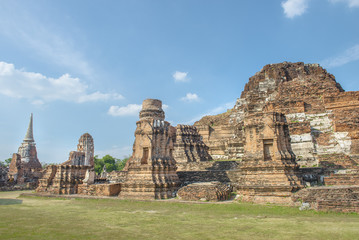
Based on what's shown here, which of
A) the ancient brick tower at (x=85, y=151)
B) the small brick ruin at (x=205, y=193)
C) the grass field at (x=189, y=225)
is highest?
the ancient brick tower at (x=85, y=151)

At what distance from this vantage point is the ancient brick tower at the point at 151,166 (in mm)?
14953

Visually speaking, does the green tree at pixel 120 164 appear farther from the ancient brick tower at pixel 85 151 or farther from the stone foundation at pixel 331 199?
the stone foundation at pixel 331 199

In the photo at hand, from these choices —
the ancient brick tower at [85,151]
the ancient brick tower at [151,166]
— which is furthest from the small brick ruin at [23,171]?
the ancient brick tower at [151,166]

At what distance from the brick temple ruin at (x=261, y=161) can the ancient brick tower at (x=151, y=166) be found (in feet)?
0.17

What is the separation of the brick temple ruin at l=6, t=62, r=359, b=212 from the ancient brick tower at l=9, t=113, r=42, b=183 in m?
18.0

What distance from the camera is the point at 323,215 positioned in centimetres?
880

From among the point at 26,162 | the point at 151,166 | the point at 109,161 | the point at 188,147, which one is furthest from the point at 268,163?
the point at 109,161

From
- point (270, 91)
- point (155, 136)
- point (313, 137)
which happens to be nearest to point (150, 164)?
point (155, 136)

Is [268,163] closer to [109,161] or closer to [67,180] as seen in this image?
[67,180]

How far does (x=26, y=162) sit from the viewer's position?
147ft

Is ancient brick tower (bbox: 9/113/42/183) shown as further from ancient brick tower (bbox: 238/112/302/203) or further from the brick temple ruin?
ancient brick tower (bbox: 238/112/302/203)

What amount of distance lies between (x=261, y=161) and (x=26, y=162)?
43192mm

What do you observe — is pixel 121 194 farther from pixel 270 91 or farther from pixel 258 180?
pixel 270 91

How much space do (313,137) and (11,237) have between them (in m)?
19.0
